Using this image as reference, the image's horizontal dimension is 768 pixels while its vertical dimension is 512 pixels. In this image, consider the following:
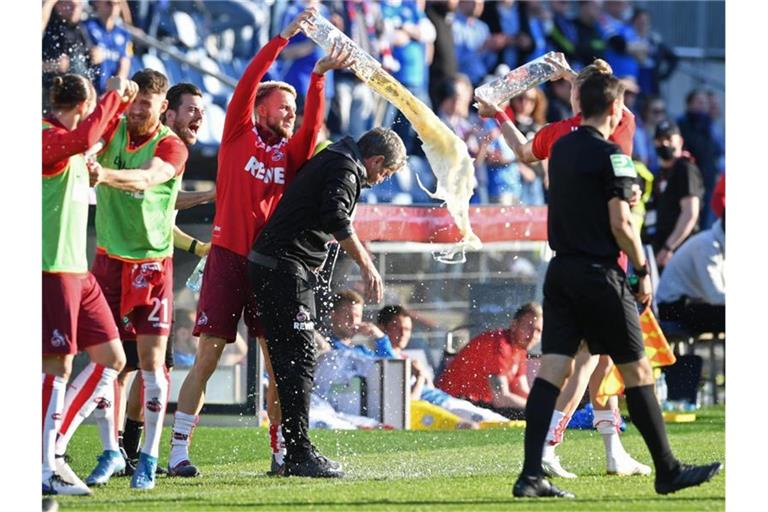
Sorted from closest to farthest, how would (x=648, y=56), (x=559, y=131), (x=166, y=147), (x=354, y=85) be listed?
1. (x=166, y=147)
2. (x=559, y=131)
3. (x=354, y=85)
4. (x=648, y=56)

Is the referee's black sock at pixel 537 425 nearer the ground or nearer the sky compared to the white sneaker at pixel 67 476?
nearer the sky

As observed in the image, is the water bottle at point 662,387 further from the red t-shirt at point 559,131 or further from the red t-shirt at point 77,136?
the red t-shirt at point 77,136

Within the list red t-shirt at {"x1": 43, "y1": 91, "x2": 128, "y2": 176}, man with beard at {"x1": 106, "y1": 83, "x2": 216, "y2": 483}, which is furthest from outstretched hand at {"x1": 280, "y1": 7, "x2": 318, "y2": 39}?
red t-shirt at {"x1": 43, "y1": 91, "x2": 128, "y2": 176}

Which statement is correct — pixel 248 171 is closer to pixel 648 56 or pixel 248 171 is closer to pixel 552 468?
pixel 552 468

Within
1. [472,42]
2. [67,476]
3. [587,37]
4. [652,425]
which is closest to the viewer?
[652,425]

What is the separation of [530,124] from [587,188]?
844 centimetres

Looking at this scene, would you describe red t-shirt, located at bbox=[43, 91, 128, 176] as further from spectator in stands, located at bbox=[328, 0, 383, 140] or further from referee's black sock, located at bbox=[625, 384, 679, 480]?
spectator in stands, located at bbox=[328, 0, 383, 140]

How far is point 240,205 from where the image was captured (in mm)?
8352

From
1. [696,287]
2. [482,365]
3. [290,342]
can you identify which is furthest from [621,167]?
[696,287]

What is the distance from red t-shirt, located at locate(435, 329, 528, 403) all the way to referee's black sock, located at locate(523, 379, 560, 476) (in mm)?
4971

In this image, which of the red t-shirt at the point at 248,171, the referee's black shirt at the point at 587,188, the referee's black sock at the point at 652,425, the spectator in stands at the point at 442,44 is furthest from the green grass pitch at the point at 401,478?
the spectator in stands at the point at 442,44

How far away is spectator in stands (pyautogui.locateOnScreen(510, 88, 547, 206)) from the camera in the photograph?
50.0 ft

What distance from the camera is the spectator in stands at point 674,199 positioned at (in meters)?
14.9

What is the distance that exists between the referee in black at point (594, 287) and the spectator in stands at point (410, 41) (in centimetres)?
1090
